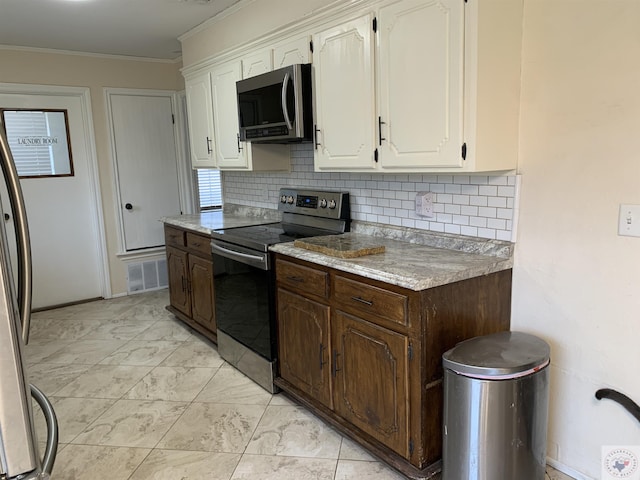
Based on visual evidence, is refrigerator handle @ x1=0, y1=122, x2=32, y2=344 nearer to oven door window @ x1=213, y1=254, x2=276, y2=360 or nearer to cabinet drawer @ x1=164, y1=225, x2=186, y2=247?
oven door window @ x1=213, y1=254, x2=276, y2=360

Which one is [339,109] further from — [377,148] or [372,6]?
[372,6]

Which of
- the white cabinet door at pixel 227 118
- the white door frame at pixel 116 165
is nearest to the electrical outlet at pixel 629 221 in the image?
the white cabinet door at pixel 227 118

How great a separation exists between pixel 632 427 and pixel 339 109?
190 cm

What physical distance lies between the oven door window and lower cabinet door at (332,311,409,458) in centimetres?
59

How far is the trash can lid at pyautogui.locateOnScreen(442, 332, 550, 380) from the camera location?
172 cm

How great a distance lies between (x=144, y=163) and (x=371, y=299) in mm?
3788

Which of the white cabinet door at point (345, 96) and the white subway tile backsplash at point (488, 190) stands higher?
the white cabinet door at point (345, 96)

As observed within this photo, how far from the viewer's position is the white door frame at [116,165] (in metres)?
4.82

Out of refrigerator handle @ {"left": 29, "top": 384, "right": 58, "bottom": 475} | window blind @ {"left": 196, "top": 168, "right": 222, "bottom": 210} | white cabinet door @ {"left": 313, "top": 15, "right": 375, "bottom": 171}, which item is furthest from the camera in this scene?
window blind @ {"left": 196, "top": 168, "right": 222, "bottom": 210}

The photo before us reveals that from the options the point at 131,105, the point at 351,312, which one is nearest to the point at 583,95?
the point at 351,312

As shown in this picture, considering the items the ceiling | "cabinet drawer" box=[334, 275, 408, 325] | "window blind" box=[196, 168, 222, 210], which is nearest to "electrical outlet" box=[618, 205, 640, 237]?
"cabinet drawer" box=[334, 275, 408, 325]

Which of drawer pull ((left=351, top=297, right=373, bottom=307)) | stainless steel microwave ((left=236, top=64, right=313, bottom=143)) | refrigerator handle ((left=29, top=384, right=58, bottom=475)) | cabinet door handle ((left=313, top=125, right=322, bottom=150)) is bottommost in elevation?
drawer pull ((left=351, top=297, right=373, bottom=307))

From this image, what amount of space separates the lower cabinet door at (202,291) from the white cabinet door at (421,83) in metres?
1.75

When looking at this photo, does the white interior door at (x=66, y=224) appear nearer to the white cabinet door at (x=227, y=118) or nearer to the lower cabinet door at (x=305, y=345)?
the white cabinet door at (x=227, y=118)
